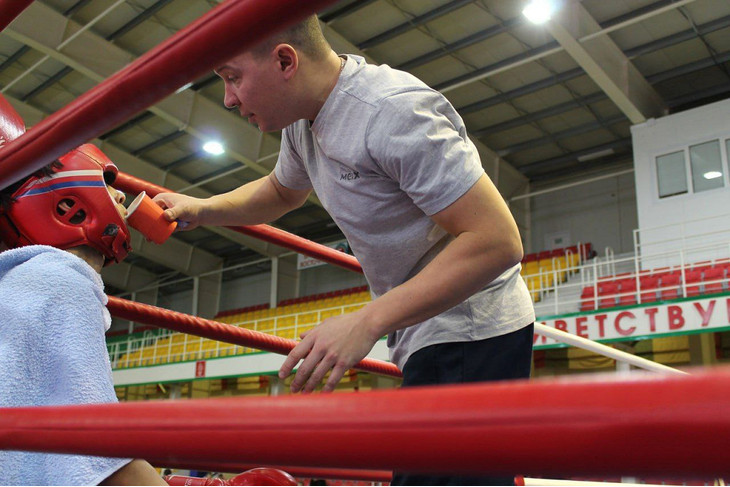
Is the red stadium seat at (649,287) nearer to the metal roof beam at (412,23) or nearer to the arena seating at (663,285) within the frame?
the arena seating at (663,285)

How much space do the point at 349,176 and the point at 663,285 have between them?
6.56m

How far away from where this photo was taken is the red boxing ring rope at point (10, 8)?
0.69 metres

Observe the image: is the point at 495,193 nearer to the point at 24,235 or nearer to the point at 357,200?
the point at 357,200

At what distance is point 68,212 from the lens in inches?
39.9

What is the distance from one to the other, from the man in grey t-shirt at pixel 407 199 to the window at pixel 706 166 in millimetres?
8127

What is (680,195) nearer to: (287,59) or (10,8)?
(287,59)

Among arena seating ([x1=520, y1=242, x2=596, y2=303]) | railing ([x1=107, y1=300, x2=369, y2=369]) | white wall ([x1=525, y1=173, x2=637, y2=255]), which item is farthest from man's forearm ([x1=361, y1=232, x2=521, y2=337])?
white wall ([x1=525, y1=173, x2=637, y2=255])

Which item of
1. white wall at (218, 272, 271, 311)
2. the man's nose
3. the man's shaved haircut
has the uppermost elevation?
white wall at (218, 272, 271, 311)

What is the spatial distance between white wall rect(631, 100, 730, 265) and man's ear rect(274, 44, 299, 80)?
7.66 metres

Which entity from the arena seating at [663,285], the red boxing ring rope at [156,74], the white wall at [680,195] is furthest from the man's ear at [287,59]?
the white wall at [680,195]

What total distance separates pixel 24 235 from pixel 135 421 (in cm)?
70

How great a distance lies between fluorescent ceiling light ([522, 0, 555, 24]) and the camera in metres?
6.73

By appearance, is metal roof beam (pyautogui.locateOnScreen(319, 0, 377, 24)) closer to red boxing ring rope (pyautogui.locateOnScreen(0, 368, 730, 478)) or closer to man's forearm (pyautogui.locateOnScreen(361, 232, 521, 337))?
man's forearm (pyautogui.locateOnScreen(361, 232, 521, 337))

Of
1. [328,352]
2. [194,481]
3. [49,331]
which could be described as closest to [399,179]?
[328,352]
